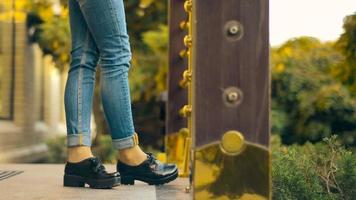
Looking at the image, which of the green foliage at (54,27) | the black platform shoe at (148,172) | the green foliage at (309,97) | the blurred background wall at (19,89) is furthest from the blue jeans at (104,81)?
the green foliage at (54,27)

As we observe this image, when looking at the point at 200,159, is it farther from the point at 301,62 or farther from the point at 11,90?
the point at 11,90

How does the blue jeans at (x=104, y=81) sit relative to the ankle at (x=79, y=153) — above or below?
above

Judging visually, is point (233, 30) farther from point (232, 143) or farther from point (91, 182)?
point (91, 182)

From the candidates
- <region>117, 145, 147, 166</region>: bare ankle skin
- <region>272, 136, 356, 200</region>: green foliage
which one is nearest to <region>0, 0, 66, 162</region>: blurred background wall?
<region>272, 136, 356, 200</region>: green foliage

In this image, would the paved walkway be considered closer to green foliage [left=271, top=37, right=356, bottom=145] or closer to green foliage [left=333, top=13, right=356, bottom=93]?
green foliage [left=333, top=13, right=356, bottom=93]

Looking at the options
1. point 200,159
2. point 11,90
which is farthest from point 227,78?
point 11,90

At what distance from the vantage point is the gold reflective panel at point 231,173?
212 cm

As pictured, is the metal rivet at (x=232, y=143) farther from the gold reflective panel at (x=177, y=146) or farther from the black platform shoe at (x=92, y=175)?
the gold reflective panel at (x=177, y=146)

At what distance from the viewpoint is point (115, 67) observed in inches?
117

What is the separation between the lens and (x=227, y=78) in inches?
85.3

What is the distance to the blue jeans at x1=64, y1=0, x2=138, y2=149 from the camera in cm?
292

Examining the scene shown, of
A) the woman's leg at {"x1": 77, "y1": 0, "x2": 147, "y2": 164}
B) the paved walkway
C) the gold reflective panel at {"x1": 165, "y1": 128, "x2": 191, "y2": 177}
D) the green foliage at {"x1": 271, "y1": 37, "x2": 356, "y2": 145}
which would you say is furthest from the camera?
the green foliage at {"x1": 271, "y1": 37, "x2": 356, "y2": 145}

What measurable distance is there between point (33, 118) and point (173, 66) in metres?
8.51

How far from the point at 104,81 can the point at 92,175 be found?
0.39m
